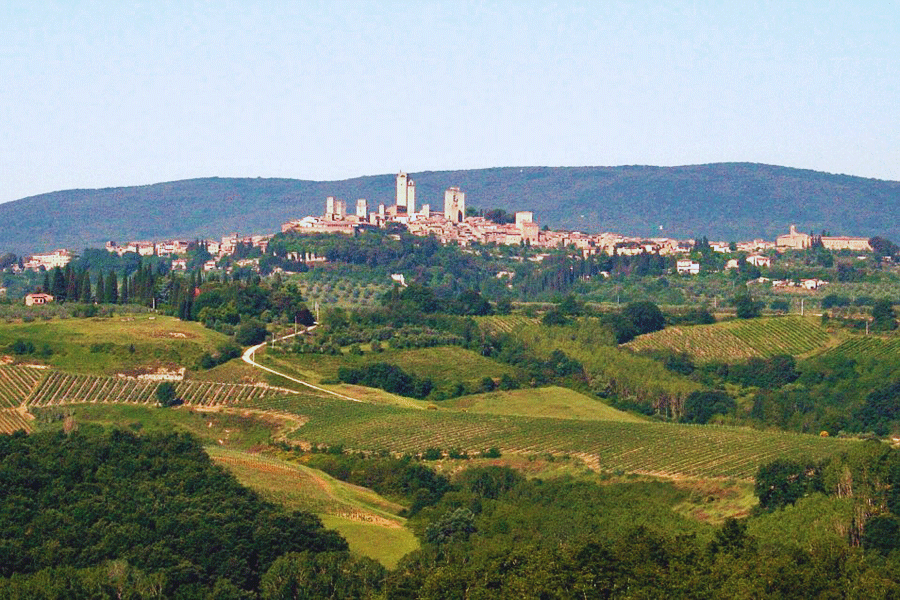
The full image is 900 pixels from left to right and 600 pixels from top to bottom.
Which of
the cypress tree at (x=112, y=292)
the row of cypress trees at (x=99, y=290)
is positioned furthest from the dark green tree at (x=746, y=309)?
the cypress tree at (x=112, y=292)

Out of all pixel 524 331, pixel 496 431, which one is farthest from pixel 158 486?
pixel 524 331

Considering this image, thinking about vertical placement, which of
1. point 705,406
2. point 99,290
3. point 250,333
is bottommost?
point 705,406

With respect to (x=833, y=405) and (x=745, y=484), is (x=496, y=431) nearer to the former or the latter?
(x=745, y=484)

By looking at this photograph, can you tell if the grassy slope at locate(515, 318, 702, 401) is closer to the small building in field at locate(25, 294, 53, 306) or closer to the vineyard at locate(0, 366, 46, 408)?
the small building in field at locate(25, 294, 53, 306)

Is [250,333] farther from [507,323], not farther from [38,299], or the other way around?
[507,323]

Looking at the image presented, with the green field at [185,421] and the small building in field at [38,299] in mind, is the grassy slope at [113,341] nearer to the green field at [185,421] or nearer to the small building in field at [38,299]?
the green field at [185,421]

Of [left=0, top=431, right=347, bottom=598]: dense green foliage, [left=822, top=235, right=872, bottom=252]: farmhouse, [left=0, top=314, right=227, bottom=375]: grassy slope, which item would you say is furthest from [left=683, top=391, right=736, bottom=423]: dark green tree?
[left=822, top=235, right=872, bottom=252]: farmhouse

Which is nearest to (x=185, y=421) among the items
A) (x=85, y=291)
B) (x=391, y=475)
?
(x=391, y=475)
